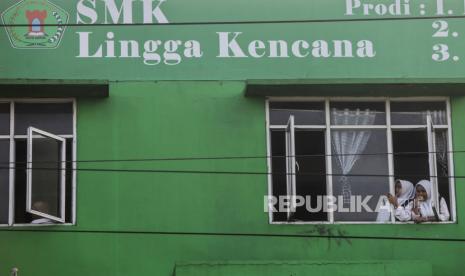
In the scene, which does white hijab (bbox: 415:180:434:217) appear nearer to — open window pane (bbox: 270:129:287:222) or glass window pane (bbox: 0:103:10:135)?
open window pane (bbox: 270:129:287:222)

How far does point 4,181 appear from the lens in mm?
13391

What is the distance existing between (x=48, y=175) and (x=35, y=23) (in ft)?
8.95

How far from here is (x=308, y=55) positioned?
13.9m

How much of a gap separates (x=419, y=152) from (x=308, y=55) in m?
2.56

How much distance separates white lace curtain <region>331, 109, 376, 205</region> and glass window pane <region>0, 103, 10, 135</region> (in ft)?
18.4

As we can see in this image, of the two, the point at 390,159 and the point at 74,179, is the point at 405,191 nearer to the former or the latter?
the point at 390,159

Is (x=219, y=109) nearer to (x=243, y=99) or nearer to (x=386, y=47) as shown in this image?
(x=243, y=99)

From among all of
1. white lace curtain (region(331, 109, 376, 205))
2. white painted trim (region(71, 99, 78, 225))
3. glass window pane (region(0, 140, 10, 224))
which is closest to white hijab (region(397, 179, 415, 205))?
white lace curtain (region(331, 109, 376, 205))

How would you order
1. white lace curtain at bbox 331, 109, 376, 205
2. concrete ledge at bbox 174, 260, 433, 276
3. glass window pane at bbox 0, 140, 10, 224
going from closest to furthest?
1. concrete ledge at bbox 174, 260, 433, 276
2. glass window pane at bbox 0, 140, 10, 224
3. white lace curtain at bbox 331, 109, 376, 205

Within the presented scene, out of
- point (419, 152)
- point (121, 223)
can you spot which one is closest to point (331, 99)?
point (419, 152)

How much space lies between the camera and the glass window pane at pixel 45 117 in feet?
44.4

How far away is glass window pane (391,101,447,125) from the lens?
13820 millimetres

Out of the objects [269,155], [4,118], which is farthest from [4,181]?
[269,155]

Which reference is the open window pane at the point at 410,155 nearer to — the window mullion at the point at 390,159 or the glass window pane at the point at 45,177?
the window mullion at the point at 390,159
